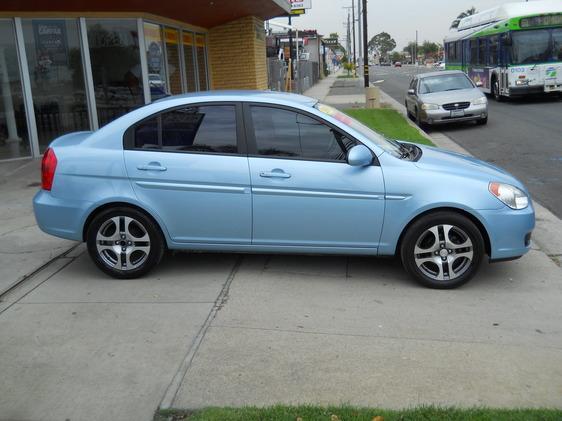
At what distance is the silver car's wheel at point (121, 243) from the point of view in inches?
206

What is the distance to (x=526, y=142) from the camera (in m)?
13.2

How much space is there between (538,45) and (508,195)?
57.3 ft

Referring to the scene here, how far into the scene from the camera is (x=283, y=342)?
408 cm

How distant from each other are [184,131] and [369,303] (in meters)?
2.15

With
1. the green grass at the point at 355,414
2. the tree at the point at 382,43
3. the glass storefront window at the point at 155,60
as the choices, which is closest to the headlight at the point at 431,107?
the glass storefront window at the point at 155,60

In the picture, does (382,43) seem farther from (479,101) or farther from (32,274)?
(32,274)

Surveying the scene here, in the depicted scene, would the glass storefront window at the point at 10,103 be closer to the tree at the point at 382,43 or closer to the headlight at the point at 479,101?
the headlight at the point at 479,101

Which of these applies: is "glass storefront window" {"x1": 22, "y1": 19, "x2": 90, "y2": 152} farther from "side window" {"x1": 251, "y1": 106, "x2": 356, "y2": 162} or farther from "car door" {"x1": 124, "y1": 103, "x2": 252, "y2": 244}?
"side window" {"x1": 251, "y1": 106, "x2": 356, "y2": 162}

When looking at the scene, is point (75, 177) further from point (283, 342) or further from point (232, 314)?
point (283, 342)

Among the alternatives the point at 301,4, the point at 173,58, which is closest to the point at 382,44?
the point at 301,4

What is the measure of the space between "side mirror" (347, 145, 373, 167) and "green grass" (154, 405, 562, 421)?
2.22 meters

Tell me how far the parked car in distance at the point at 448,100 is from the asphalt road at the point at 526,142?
42 cm

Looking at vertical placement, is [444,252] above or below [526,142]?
above

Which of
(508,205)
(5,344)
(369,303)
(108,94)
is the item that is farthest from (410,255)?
(108,94)
